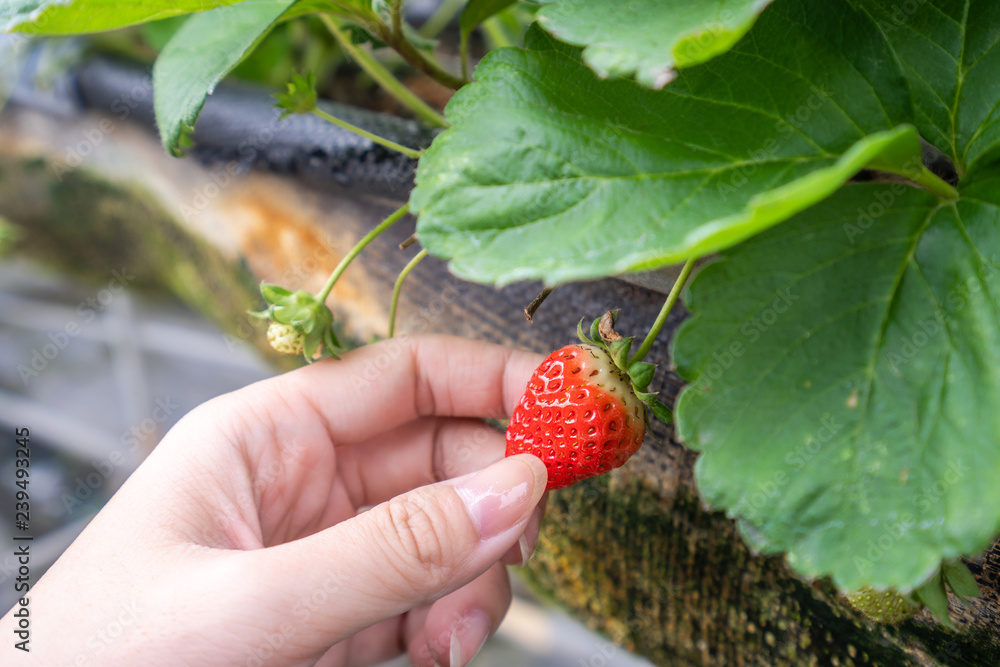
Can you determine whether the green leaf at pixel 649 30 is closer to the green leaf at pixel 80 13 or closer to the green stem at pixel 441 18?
the green leaf at pixel 80 13

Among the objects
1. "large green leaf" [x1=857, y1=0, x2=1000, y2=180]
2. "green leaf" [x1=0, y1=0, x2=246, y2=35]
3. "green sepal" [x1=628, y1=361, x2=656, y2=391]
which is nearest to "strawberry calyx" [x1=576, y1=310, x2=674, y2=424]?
"green sepal" [x1=628, y1=361, x2=656, y2=391]

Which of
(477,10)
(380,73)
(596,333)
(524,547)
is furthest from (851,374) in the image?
(380,73)

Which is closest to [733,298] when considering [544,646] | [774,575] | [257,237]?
[774,575]

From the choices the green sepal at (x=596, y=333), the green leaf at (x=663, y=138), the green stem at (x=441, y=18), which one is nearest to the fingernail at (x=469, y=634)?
the green sepal at (x=596, y=333)

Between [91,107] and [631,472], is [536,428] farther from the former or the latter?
[91,107]

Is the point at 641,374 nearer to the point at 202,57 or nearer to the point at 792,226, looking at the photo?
the point at 792,226

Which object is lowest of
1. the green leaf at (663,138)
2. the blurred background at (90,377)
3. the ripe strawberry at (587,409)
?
the blurred background at (90,377)

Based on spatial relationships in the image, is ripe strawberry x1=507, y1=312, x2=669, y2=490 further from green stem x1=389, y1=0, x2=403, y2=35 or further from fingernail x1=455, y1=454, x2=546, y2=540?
green stem x1=389, y1=0, x2=403, y2=35
